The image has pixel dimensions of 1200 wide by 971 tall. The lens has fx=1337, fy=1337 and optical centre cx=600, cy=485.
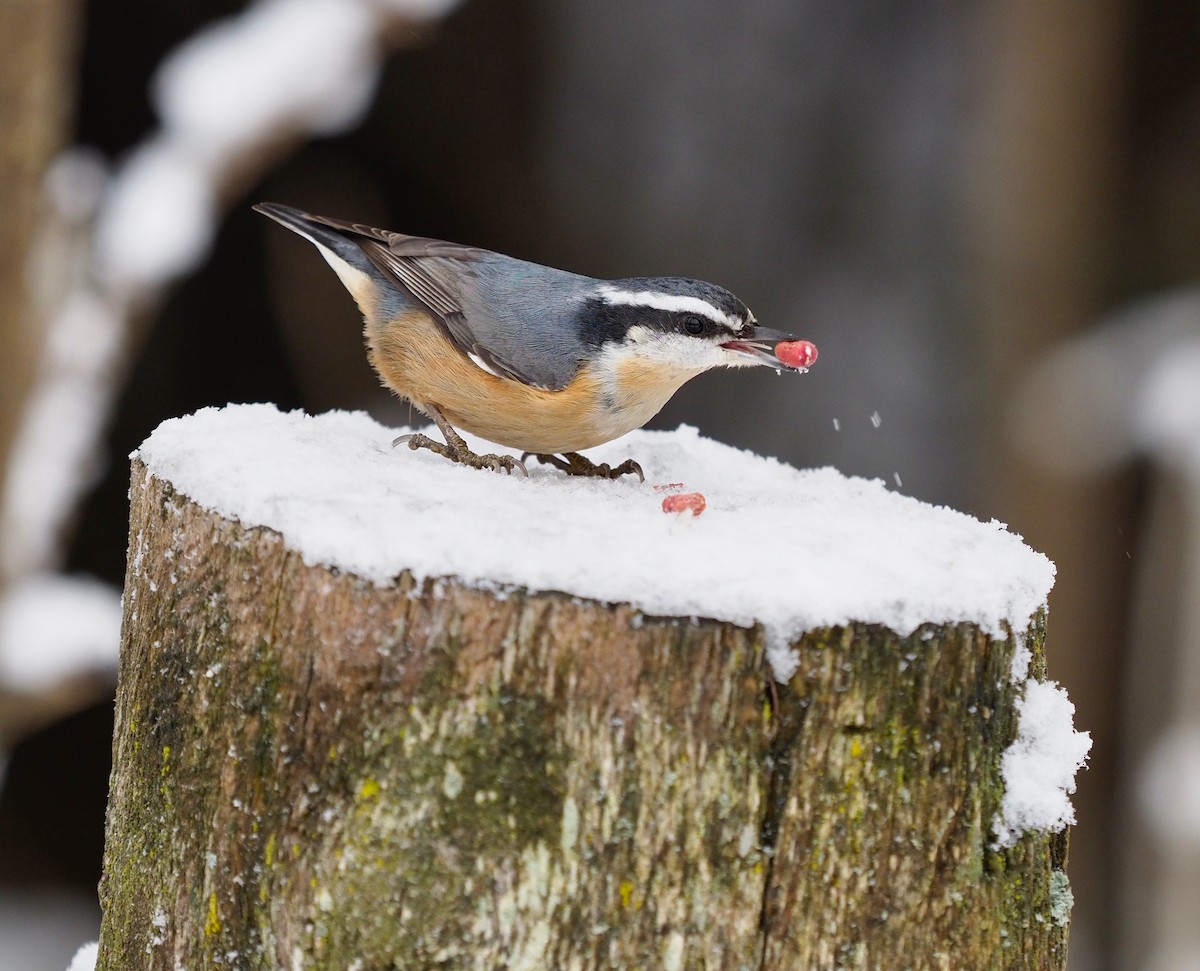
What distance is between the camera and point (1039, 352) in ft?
23.1

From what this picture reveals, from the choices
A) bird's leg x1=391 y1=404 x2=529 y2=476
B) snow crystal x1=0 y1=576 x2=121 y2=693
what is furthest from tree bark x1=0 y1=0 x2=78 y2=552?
bird's leg x1=391 y1=404 x2=529 y2=476

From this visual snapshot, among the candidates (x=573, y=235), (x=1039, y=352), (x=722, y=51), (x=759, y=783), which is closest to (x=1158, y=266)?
(x=1039, y=352)

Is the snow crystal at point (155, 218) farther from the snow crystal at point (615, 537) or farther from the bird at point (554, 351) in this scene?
the snow crystal at point (615, 537)

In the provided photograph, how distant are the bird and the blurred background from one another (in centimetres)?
393

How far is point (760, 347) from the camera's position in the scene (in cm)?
295

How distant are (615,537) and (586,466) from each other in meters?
1.19

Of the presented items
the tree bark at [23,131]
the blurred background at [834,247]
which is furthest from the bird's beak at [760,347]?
the blurred background at [834,247]

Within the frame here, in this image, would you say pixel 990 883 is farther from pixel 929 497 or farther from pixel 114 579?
pixel 114 579

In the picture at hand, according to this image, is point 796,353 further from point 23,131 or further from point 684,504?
point 23,131

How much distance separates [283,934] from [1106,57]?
675 centimetres

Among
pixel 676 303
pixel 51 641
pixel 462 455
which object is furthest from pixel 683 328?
pixel 51 641

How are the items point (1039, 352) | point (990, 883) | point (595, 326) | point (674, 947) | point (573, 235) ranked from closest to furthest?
point (674, 947) → point (990, 883) → point (595, 326) → point (1039, 352) → point (573, 235)

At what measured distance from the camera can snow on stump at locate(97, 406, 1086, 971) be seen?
1.77 m

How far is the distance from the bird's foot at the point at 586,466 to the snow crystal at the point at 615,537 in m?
0.34
